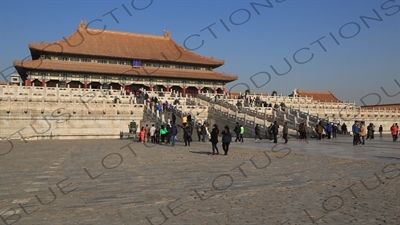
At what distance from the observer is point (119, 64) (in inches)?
1886

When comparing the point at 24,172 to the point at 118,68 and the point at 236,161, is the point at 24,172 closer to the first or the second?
the point at 236,161

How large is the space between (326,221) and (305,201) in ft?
3.95

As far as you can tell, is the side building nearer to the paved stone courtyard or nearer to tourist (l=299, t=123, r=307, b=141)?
tourist (l=299, t=123, r=307, b=141)

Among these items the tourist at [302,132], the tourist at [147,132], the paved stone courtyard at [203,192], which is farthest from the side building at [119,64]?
the paved stone courtyard at [203,192]

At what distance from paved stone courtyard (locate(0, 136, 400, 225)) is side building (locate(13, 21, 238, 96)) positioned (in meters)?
33.4

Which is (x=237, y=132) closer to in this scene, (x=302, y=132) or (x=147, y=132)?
(x=302, y=132)

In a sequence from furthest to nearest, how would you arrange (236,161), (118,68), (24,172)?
1. (118,68)
2. (236,161)
3. (24,172)

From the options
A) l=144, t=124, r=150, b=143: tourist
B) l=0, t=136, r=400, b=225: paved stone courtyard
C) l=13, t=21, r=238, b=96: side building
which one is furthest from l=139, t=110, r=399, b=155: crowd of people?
l=13, t=21, r=238, b=96: side building

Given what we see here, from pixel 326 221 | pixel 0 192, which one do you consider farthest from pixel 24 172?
pixel 326 221

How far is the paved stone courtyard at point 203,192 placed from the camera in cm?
577

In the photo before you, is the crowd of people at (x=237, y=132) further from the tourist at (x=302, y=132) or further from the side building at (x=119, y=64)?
the side building at (x=119, y=64)

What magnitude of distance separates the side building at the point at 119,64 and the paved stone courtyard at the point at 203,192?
33.4m

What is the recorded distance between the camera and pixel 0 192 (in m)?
7.70

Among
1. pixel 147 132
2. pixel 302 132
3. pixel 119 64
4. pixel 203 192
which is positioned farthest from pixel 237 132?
pixel 119 64
